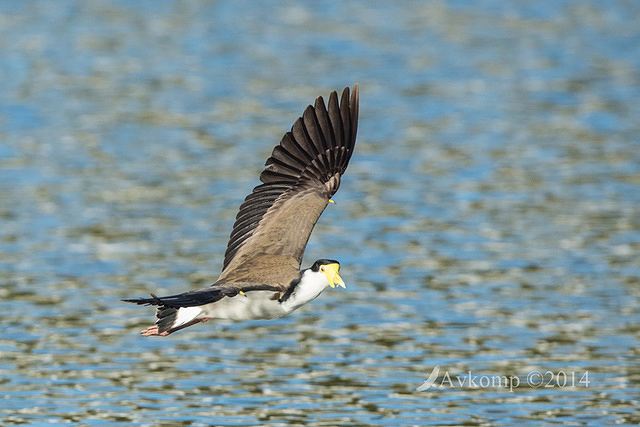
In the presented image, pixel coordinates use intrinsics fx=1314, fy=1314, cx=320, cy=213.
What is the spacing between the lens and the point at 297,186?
1177 cm

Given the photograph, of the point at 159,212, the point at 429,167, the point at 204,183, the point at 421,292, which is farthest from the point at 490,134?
the point at 421,292

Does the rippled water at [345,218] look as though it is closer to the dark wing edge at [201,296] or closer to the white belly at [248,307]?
the white belly at [248,307]

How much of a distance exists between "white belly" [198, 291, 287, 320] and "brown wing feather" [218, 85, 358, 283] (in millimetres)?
375

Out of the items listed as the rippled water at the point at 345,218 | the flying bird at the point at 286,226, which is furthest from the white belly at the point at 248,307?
the rippled water at the point at 345,218

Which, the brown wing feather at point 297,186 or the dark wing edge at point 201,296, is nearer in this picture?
the dark wing edge at point 201,296

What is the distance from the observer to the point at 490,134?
28.3 m

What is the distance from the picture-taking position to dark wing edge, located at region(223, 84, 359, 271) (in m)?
11.3

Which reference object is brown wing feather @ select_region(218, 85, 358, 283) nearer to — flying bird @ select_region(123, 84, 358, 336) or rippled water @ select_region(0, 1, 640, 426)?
flying bird @ select_region(123, 84, 358, 336)

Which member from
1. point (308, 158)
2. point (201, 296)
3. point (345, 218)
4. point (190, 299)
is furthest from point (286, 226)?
point (345, 218)

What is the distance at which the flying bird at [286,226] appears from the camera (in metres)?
10.8

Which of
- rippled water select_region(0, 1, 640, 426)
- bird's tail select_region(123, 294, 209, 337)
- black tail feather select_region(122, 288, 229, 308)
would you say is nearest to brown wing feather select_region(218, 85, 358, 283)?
bird's tail select_region(123, 294, 209, 337)

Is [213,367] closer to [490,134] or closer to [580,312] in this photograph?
[580,312]

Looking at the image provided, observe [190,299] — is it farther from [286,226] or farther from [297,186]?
[297,186]

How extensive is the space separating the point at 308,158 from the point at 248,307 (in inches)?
59.8
